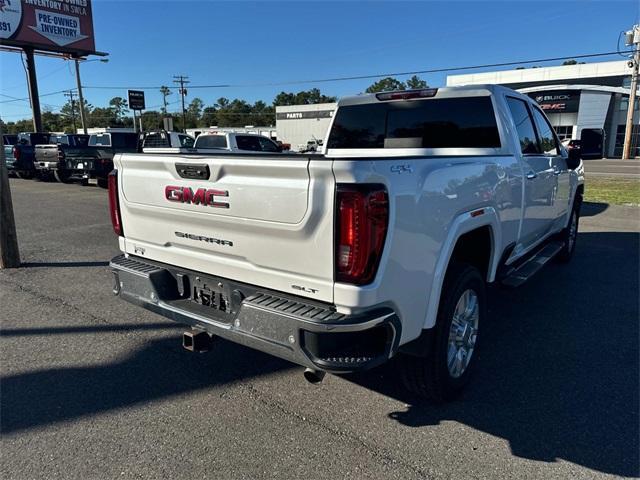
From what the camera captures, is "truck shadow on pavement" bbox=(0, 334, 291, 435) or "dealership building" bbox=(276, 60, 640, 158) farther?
"dealership building" bbox=(276, 60, 640, 158)

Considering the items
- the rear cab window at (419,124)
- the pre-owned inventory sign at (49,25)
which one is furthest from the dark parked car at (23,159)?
the rear cab window at (419,124)

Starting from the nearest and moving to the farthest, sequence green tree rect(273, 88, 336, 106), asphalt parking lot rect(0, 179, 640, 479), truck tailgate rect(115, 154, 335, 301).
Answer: truck tailgate rect(115, 154, 335, 301) → asphalt parking lot rect(0, 179, 640, 479) → green tree rect(273, 88, 336, 106)

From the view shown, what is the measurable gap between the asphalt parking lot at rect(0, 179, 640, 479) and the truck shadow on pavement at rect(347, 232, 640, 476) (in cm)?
1

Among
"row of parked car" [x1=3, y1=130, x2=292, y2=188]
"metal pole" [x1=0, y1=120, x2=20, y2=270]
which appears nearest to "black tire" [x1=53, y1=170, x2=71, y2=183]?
"row of parked car" [x1=3, y1=130, x2=292, y2=188]

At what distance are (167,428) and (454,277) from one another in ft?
6.62

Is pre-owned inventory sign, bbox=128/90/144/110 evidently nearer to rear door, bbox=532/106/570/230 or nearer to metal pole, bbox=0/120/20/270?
metal pole, bbox=0/120/20/270

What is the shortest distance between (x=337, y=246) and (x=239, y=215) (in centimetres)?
67

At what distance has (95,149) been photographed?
17297 mm

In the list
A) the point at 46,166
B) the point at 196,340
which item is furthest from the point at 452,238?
the point at 46,166

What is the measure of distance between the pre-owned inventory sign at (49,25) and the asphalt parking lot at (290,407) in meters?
28.9

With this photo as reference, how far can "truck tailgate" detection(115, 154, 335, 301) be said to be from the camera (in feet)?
7.93

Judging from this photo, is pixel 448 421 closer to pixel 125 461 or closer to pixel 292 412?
pixel 292 412

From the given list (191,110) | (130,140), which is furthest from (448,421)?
(191,110)

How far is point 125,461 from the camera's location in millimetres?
2598
